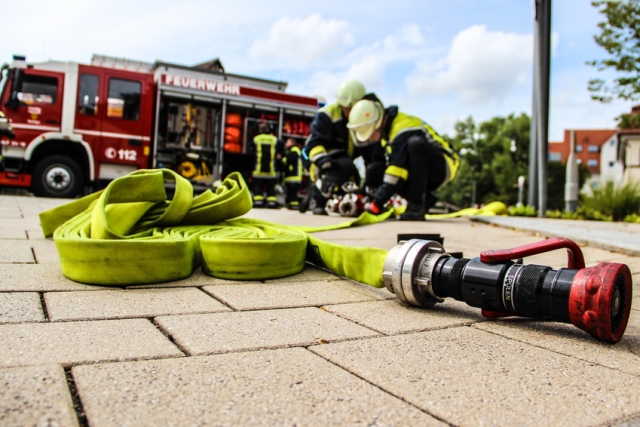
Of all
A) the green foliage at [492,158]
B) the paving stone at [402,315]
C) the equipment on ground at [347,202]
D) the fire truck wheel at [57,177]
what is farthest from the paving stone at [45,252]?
the green foliage at [492,158]

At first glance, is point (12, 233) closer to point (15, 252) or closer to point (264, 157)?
point (15, 252)

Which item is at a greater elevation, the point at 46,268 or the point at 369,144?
the point at 369,144

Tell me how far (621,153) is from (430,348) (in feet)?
147

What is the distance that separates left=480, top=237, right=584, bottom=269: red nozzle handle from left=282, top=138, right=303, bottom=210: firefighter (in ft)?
33.4

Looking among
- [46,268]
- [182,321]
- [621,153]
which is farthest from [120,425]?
[621,153]

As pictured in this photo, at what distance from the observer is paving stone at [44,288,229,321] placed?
155 cm

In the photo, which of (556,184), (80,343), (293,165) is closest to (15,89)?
(293,165)

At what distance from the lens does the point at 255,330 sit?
1455 millimetres

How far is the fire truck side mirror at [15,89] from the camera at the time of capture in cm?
959

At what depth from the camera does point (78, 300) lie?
1.70 m

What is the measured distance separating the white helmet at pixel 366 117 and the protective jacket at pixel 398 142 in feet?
0.38

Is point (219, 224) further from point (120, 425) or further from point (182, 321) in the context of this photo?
point (120, 425)

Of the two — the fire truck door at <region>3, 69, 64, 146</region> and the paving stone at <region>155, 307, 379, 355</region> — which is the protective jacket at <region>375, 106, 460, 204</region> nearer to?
the paving stone at <region>155, 307, 379, 355</region>

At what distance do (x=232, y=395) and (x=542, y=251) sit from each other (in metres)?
1.00
